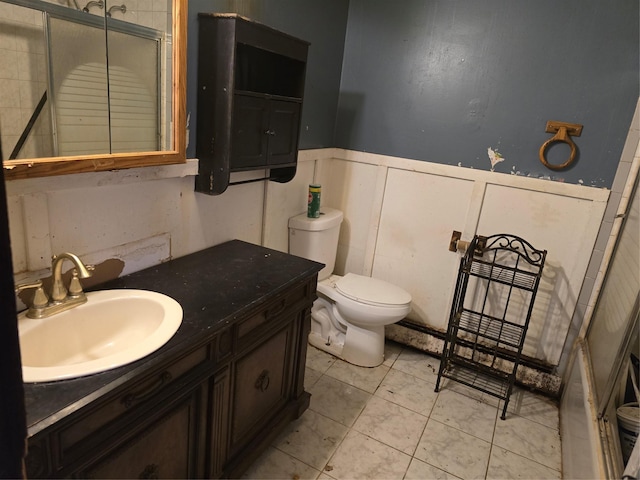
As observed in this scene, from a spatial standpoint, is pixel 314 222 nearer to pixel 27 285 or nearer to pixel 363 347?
pixel 363 347

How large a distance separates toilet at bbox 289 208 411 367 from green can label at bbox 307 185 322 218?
36 mm

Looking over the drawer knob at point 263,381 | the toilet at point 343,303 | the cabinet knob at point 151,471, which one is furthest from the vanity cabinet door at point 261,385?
the toilet at point 343,303

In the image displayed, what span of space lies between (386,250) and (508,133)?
956 millimetres

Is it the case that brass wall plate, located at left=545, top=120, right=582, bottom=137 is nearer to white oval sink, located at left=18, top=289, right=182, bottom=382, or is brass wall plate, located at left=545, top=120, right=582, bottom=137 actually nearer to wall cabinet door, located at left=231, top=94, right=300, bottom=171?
wall cabinet door, located at left=231, top=94, right=300, bottom=171

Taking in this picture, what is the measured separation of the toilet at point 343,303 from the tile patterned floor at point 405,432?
0.12 m

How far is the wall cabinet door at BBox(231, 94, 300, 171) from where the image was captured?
1731 mm

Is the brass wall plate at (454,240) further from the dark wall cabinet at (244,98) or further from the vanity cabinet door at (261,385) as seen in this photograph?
the vanity cabinet door at (261,385)

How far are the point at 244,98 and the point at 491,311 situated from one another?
178cm

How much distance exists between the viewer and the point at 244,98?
1.71 metres

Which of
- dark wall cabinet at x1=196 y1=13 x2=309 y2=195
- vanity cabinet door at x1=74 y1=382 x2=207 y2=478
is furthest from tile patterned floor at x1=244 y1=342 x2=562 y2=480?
dark wall cabinet at x1=196 y1=13 x2=309 y2=195

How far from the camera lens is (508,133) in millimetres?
2295

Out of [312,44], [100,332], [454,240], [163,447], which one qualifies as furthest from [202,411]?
[312,44]


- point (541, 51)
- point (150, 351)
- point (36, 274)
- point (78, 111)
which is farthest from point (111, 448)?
point (541, 51)

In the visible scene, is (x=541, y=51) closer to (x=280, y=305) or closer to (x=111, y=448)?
(x=280, y=305)
